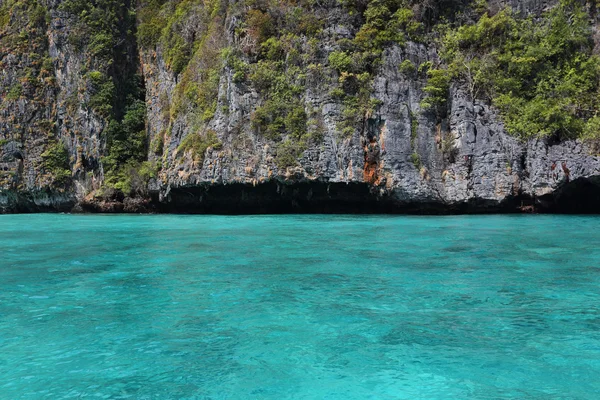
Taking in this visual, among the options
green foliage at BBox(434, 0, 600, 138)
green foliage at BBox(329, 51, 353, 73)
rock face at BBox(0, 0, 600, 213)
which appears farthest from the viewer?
green foliage at BBox(329, 51, 353, 73)

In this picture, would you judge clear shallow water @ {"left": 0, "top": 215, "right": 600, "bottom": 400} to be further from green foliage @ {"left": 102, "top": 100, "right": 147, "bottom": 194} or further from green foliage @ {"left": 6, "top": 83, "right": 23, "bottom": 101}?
green foliage @ {"left": 6, "top": 83, "right": 23, "bottom": 101}

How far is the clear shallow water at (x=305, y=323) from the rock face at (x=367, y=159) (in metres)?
8.46

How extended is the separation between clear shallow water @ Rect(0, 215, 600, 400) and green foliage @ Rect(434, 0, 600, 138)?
369 inches

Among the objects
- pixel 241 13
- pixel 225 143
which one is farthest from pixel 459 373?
pixel 241 13

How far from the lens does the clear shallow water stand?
11.1ft

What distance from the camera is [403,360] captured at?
3729 mm

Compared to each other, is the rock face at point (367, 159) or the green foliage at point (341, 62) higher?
the green foliage at point (341, 62)

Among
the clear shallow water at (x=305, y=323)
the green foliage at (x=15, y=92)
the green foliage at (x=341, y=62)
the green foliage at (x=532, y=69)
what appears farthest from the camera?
the green foliage at (x=15, y=92)

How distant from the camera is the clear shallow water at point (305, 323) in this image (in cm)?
338

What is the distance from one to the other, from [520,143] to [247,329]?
51.3 ft

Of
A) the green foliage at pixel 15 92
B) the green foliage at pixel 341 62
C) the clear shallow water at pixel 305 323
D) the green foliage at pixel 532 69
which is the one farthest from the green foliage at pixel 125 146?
the clear shallow water at pixel 305 323

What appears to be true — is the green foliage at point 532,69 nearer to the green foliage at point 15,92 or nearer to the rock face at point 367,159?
the rock face at point 367,159

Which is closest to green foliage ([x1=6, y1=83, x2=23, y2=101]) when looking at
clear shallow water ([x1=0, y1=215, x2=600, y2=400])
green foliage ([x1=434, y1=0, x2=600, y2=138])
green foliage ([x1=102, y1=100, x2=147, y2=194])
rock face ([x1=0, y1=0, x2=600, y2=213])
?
green foliage ([x1=102, y1=100, x2=147, y2=194])

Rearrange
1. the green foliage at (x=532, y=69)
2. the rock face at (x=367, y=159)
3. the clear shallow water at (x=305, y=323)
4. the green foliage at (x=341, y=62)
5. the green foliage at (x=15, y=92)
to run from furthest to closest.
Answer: the green foliage at (x=15, y=92) → the green foliage at (x=341, y=62) → the rock face at (x=367, y=159) → the green foliage at (x=532, y=69) → the clear shallow water at (x=305, y=323)
